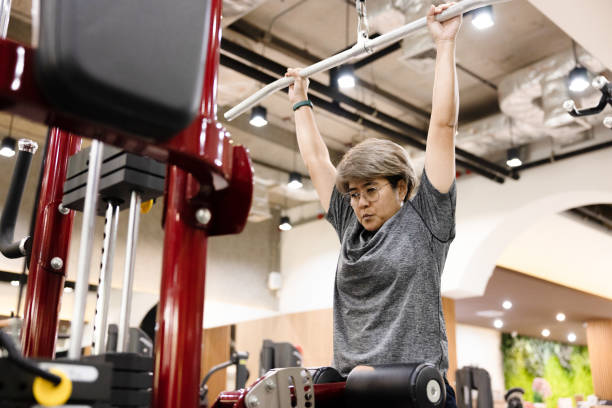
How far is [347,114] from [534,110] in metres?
1.67

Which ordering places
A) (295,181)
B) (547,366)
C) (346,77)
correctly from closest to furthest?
(346,77) < (295,181) < (547,366)

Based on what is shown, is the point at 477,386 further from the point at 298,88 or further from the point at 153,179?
the point at 153,179

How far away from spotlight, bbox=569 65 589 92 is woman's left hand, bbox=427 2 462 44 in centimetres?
359

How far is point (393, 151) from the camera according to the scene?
4.91 ft

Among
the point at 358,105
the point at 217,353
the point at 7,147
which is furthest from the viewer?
the point at 217,353

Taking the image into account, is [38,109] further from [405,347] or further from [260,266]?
[260,266]

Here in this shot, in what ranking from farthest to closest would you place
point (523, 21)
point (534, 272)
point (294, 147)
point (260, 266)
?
point (534, 272), point (260, 266), point (294, 147), point (523, 21)

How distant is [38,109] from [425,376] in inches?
31.1

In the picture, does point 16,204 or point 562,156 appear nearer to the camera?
point 16,204

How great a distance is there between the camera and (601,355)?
11.6 metres

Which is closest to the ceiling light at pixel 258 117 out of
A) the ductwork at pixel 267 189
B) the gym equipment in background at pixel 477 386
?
the ductwork at pixel 267 189

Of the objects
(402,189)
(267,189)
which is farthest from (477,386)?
(267,189)

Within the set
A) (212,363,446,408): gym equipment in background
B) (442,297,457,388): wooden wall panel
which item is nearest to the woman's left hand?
(212,363,446,408): gym equipment in background

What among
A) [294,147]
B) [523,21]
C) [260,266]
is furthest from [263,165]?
[523,21]
